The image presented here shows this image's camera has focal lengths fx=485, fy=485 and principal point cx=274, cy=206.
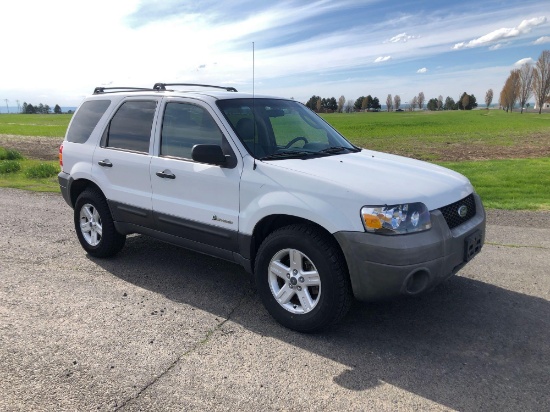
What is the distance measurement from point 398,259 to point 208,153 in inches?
71.5

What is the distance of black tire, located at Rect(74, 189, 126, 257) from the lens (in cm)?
563

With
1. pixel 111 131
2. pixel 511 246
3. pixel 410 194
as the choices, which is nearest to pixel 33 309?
pixel 111 131

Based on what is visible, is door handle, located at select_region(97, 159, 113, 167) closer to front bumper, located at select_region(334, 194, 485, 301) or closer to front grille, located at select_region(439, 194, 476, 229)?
front bumper, located at select_region(334, 194, 485, 301)

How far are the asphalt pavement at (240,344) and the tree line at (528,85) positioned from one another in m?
152

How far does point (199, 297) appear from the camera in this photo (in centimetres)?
472

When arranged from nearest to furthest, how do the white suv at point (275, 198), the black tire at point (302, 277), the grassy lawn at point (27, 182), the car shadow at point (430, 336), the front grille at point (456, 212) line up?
the car shadow at point (430, 336) < the white suv at point (275, 198) < the black tire at point (302, 277) < the front grille at point (456, 212) < the grassy lawn at point (27, 182)

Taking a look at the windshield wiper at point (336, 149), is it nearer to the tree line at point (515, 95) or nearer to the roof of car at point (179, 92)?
the roof of car at point (179, 92)

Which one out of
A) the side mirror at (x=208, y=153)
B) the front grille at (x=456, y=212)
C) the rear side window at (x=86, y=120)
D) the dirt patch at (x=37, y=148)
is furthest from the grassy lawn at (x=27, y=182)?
the front grille at (x=456, y=212)

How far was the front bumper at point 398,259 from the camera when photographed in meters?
3.48

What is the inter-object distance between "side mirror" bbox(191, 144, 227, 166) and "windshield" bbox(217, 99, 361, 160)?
0.88 ft

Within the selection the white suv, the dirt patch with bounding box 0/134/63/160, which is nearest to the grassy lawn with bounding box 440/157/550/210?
the white suv

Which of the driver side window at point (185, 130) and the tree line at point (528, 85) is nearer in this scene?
the driver side window at point (185, 130)

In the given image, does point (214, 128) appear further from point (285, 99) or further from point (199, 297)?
point (199, 297)

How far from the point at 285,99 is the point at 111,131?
2.01 meters
